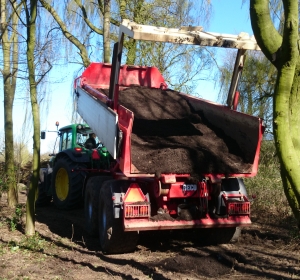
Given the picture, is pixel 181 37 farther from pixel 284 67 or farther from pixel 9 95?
pixel 9 95

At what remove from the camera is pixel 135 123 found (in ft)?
26.9

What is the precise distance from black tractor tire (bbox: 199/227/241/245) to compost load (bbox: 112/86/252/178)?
113cm

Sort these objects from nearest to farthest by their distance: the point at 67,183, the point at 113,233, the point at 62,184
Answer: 1. the point at 113,233
2. the point at 67,183
3. the point at 62,184

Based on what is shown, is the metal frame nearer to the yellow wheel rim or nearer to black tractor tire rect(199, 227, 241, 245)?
black tractor tire rect(199, 227, 241, 245)

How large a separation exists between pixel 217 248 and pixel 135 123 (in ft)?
7.83

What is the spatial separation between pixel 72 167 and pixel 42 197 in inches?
101

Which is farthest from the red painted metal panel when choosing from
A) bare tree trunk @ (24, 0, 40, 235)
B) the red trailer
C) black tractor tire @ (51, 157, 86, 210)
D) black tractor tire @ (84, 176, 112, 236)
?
black tractor tire @ (84, 176, 112, 236)

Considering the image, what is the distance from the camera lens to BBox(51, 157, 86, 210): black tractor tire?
10.3 metres

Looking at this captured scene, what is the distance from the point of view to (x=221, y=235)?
784 cm

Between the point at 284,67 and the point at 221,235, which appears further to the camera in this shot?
the point at 221,235

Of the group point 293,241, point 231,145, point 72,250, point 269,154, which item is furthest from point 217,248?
point 269,154

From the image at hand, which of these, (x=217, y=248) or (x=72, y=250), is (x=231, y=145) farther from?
(x=72, y=250)

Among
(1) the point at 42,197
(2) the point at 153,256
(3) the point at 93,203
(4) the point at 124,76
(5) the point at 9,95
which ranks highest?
(4) the point at 124,76

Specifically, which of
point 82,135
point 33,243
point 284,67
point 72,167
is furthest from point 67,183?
point 284,67
